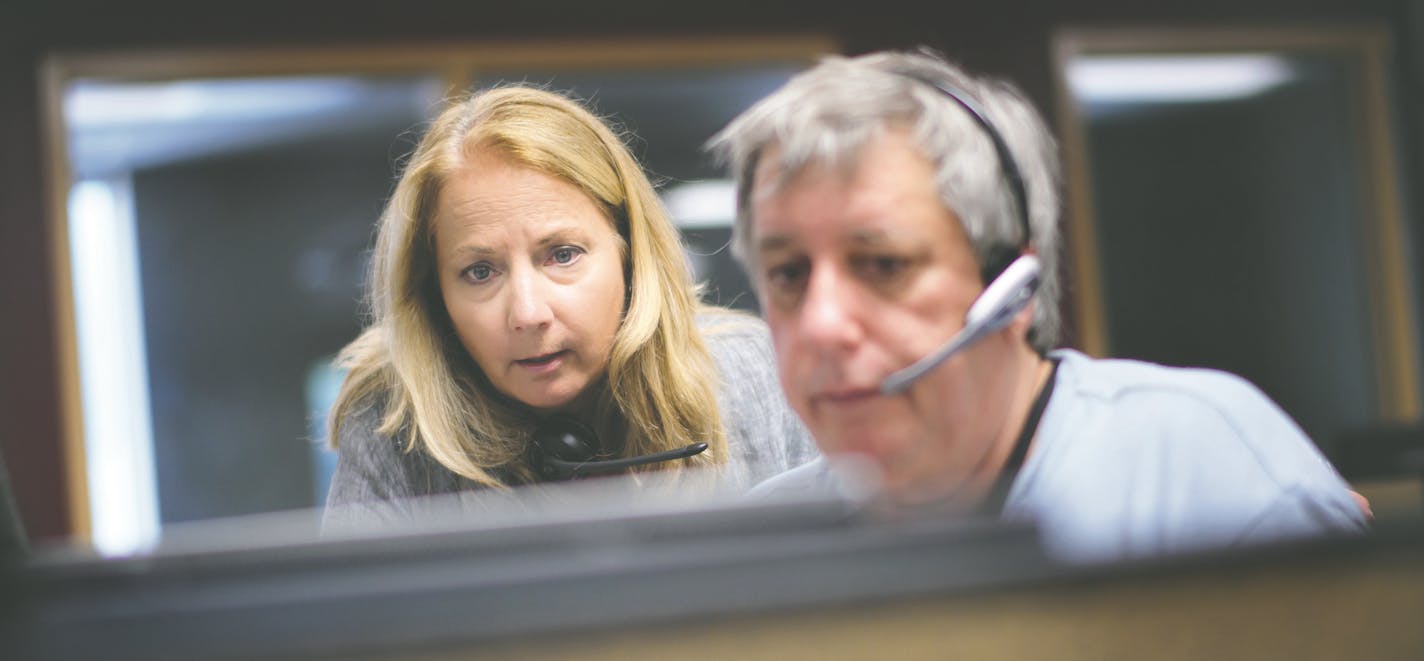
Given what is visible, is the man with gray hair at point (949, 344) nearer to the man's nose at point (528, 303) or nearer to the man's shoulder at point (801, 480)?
the man's shoulder at point (801, 480)

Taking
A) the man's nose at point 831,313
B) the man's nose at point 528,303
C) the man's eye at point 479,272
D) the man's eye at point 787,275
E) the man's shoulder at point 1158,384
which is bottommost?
the man's shoulder at point 1158,384

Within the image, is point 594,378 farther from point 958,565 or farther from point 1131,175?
point 1131,175

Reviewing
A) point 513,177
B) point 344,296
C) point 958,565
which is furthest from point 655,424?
point 344,296

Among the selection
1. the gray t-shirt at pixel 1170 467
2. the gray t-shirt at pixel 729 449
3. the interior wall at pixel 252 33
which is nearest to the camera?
the gray t-shirt at pixel 1170 467

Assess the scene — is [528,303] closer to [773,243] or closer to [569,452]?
[569,452]

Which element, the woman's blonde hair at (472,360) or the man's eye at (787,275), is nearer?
the man's eye at (787,275)

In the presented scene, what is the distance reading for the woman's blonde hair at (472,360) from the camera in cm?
91

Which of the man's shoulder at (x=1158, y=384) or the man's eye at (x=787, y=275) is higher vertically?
the man's eye at (x=787, y=275)

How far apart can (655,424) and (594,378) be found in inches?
2.3

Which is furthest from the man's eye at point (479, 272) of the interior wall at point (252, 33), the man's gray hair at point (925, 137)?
the interior wall at point (252, 33)

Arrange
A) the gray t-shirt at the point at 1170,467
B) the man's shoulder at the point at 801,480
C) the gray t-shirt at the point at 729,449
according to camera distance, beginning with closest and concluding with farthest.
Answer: the gray t-shirt at the point at 1170,467 < the man's shoulder at the point at 801,480 < the gray t-shirt at the point at 729,449

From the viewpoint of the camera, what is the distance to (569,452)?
2.91 ft

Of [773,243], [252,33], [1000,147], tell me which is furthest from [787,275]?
[252,33]

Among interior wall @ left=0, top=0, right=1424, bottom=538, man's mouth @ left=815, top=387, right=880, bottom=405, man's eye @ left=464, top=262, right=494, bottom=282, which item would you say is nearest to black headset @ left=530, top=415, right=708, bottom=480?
man's eye @ left=464, top=262, right=494, bottom=282
